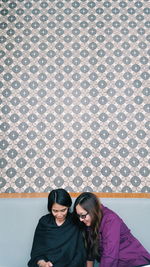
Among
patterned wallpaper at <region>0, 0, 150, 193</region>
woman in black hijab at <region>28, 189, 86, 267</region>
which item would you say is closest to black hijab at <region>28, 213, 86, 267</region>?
woman in black hijab at <region>28, 189, 86, 267</region>

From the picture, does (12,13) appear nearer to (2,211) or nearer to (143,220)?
(2,211)

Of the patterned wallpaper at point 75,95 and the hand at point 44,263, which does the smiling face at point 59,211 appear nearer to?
the hand at point 44,263

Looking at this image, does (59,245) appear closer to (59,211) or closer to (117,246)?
(59,211)

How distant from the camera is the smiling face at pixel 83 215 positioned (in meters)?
2.88

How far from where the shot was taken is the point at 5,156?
4504 millimetres

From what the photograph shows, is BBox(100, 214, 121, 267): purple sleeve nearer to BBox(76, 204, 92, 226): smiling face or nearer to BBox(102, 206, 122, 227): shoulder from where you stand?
BBox(102, 206, 122, 227): shoulder

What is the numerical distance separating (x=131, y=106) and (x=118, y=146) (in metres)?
0.60

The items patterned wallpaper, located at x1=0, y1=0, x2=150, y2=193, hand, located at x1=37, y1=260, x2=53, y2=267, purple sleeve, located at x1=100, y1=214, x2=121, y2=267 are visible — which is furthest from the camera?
patterned wallpaper, located at x1=0, y1=0, x2=150, y2=193

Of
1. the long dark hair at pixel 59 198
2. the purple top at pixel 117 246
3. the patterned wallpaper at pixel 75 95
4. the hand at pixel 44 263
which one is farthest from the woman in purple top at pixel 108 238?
the patterned wallpaper at pixel 75 95

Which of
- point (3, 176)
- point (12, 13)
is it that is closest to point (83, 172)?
point (3, 176)

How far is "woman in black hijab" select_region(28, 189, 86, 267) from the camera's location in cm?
297

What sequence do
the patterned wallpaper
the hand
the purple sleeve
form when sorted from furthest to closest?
the patterned wallpaper < the hand < the purple sleeve

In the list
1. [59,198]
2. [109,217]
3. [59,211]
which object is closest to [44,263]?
[59,211]

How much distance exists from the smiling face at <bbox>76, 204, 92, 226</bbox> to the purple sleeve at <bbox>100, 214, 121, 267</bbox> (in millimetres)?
140
